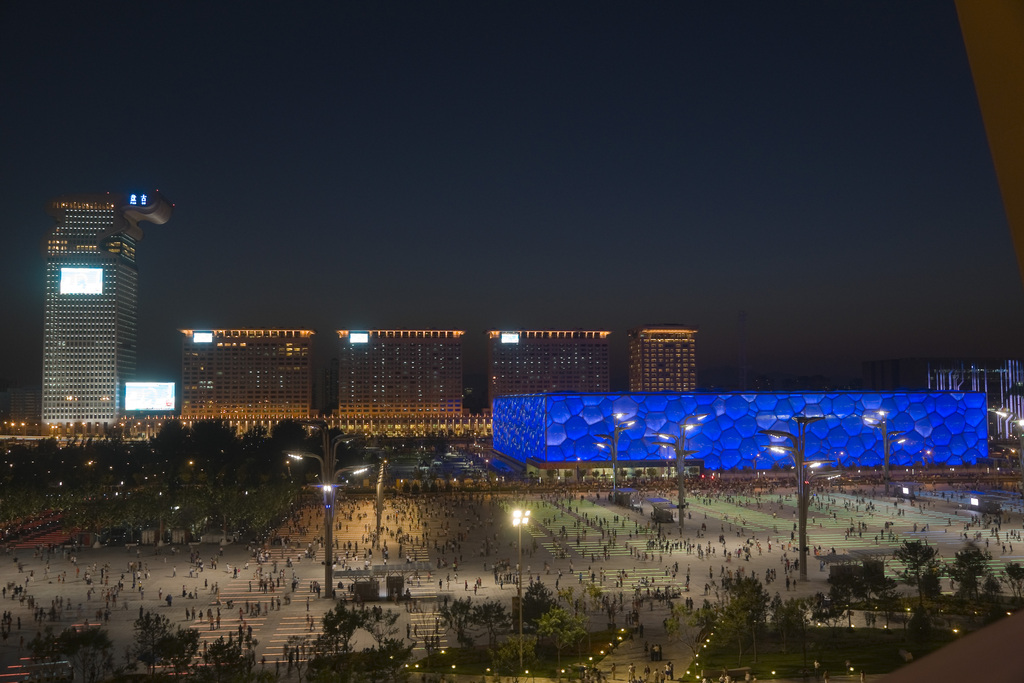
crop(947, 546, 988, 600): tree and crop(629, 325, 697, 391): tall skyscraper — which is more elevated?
crop(629, 325, 697, 391): tall skyscraper

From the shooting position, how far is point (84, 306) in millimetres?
112125

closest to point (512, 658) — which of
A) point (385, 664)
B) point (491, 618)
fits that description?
point (491, 618)

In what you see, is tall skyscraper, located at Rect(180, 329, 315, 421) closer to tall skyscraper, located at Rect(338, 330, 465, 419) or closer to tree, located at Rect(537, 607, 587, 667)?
tall skyscraper, located at Rect(338, 330, 465, 419)

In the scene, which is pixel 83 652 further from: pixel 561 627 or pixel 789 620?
pixel 789 620

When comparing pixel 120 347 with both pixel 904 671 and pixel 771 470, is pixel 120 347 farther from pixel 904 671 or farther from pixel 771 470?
pixel 904 671

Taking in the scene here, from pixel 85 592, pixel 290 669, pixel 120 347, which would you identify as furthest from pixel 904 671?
pixel 120 347

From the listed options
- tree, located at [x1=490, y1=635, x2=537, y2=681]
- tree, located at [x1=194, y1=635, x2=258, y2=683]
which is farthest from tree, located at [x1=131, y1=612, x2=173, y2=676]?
tree, located at [x1=490, y1=635, x2=537, y2=681]

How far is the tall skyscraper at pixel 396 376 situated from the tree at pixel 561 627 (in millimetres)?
119900

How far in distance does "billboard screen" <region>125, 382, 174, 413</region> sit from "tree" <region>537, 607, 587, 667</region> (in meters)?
101

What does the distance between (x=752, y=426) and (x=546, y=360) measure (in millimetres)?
82611

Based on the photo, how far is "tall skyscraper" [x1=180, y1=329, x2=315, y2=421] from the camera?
13038 cm

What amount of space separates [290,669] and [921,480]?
50.3 meters

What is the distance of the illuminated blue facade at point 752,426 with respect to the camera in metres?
58.4

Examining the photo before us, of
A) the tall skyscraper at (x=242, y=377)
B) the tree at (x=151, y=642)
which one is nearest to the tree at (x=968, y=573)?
the tree at (x=151, y=642)
